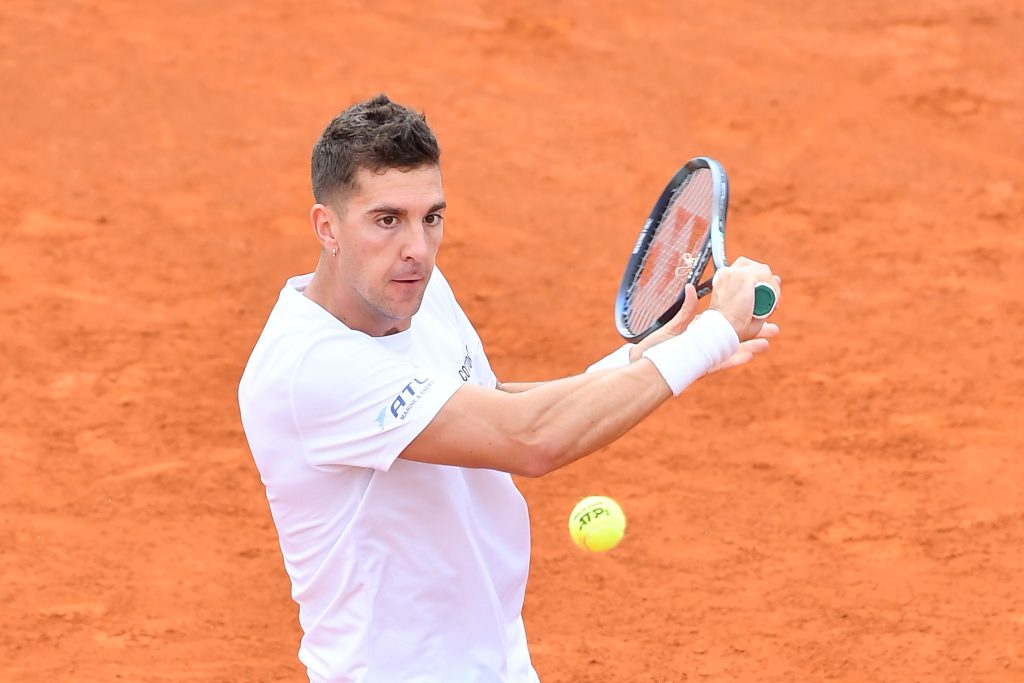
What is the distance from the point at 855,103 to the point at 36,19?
7.11m

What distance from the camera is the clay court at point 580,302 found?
21.2 feet

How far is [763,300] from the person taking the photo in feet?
12.4

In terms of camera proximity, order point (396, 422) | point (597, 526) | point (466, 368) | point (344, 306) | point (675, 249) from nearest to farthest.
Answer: point (396, 422) < point (344, 306) < point (466, 368) < point (675, 249) < point (597, 526)

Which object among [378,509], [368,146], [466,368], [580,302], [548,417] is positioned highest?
[368,146]

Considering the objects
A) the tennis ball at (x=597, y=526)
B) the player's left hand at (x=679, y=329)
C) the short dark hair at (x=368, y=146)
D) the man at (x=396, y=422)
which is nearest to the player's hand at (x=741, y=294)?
the man at (x=396, y=422)

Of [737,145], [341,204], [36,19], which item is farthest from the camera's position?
[36,19]

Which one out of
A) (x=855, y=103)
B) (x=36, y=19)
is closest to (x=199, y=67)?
(x=36, y=19)

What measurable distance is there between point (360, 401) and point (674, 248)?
178 cm

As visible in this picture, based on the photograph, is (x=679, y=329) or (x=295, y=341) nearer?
(x=295, y=341)

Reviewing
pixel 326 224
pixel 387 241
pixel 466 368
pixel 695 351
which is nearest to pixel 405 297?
pixel 387 241

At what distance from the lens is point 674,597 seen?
21.5ft

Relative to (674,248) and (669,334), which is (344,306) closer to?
(669,334)

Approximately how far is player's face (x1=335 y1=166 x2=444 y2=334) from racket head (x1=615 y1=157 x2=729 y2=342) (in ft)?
3.67

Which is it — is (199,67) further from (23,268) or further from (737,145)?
(737,145)
